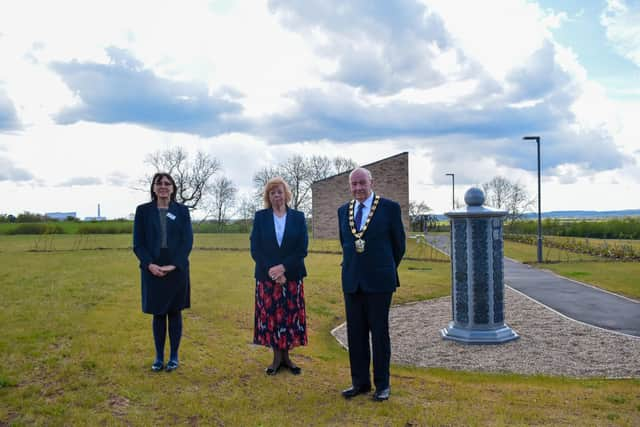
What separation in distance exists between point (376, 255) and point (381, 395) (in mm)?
1281

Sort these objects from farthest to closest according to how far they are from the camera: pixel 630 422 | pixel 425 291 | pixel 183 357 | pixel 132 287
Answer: pixel 425 291 → pixel 132 287 → pixel 183 357 → pixel 630 422

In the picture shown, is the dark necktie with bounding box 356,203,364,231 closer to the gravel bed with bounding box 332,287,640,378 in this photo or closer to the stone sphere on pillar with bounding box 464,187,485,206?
the gravel bed with bounding box 332,287,640,378

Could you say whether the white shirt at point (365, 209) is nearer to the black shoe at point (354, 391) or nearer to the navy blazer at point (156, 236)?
the black shoe at point (354, 391)

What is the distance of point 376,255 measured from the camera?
5.18 metres

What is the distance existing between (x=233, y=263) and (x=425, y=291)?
897 cm

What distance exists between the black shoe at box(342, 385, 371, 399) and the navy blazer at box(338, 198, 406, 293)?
37.3 inches

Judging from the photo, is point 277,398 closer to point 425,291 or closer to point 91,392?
point 91,392

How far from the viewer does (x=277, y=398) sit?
5.29m

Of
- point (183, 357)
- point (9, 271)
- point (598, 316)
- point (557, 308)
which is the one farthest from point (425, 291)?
point (9, 271)

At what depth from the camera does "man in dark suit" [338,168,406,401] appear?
5.18 meters

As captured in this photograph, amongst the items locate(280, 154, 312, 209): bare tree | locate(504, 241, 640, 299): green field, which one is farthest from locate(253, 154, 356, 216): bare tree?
locate(504, 241, 640, 299): green field

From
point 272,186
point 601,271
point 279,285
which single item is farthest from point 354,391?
point 601,271

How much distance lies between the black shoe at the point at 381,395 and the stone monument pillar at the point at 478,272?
136 inches

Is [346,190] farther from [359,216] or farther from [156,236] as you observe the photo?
[359,216]
